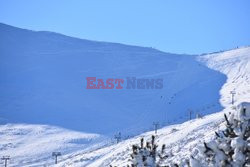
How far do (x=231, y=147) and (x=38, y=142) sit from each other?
114563 millimetres

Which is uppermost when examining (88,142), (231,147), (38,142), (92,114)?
(231,147)

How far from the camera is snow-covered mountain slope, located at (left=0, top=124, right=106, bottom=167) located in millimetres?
100819

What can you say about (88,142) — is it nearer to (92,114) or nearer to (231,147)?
(92,114)

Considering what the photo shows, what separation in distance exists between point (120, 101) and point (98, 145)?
75442mm

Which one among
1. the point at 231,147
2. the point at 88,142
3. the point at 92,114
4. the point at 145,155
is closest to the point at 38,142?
the point at 88,142

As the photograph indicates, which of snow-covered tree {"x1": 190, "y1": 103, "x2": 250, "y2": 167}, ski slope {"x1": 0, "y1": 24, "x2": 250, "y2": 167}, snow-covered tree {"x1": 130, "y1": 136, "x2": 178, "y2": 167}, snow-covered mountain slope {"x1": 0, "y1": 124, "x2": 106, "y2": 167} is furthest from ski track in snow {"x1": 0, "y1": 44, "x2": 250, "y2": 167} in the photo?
snow-covered tree {"x1": 190, "y1": 103, "x2": 250, "y2": 167}

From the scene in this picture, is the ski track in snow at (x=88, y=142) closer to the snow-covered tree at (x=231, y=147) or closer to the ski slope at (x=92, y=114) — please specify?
the ski slope at (x=92, y=114)

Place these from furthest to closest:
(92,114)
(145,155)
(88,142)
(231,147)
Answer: (92,114)
(88,142)
(145,155)
(231,147)

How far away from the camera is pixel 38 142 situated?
391 ft

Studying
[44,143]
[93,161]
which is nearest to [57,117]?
[44,143]

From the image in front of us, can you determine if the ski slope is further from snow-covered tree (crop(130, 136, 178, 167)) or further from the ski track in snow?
snow-covered tree (crop(130, 136, 178, 167))

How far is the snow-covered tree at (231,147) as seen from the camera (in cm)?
728

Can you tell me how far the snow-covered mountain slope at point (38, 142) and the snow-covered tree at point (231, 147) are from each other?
84.9 m

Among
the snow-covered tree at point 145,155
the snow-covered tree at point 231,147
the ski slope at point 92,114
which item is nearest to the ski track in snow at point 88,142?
the ski slope at point 92,114
